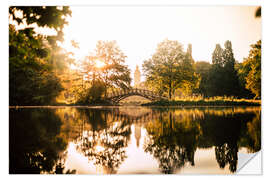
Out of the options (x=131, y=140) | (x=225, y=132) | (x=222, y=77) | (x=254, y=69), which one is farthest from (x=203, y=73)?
(x=131, y=140)

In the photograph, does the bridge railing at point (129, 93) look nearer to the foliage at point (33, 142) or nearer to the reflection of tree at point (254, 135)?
the foliage at point (33, 142)

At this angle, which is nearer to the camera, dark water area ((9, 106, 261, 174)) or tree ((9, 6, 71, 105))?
tree ((9, 6, 71, 105))

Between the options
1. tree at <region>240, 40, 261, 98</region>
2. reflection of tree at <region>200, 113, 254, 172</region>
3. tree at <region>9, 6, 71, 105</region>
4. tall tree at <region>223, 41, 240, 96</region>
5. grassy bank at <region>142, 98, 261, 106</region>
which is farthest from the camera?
grassy bank at <region>142, 98, 261, 106</region>

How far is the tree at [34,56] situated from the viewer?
341 cm

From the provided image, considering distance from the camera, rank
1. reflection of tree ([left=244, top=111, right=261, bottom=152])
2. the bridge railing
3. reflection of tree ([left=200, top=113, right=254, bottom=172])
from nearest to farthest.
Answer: reflection of tree ([left=200, top=113, right=254, bottom=172])
reflection of tree ([left=244, top=111, right=261, bottom=152])
the bridge railing

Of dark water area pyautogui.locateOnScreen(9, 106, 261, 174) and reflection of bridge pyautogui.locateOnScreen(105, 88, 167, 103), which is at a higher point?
reflection of bridge pyautogui.locateOnScreen(105, 88, 167, 103)

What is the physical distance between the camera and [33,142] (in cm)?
427

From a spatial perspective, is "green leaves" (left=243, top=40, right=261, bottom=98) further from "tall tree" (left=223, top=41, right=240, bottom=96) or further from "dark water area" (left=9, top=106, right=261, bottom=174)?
"dark water area" (left=9, top=106, right=261, bottom=174)

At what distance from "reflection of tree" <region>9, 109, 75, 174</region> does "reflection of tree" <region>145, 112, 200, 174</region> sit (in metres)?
1.82

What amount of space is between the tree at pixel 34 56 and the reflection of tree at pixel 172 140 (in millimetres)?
2375

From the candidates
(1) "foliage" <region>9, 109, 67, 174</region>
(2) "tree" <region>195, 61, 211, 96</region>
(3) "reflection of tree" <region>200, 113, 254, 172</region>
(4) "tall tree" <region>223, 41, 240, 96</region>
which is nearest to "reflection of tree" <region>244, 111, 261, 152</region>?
(3) "reflection of tree" <region>200, 113, 254, 172</region>

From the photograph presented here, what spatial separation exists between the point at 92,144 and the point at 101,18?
2.60 metres

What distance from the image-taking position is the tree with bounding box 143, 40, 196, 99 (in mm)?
4789
